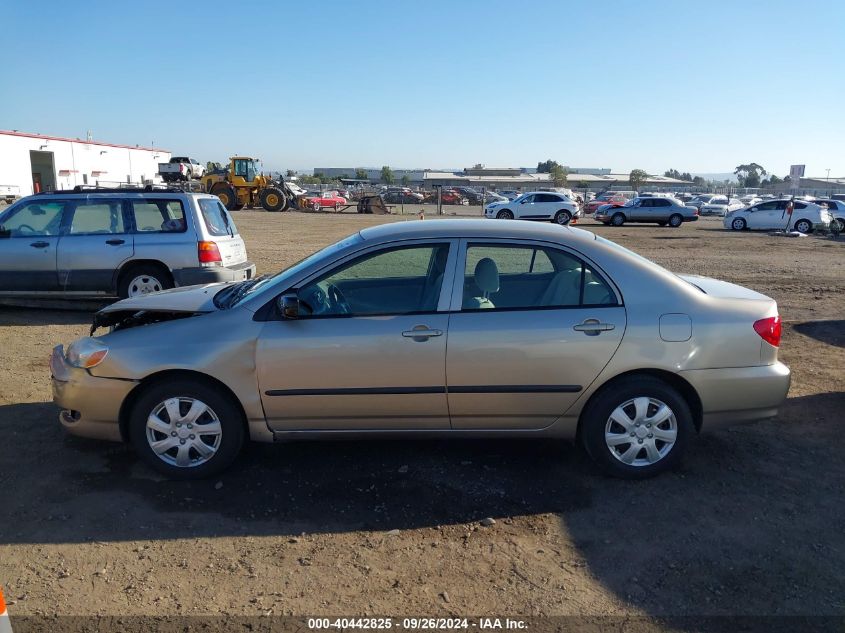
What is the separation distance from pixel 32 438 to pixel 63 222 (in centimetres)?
494

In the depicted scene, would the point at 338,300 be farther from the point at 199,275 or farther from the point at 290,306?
the point at 199,275

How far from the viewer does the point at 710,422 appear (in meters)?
4.20

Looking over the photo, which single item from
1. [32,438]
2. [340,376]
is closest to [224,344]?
[340,376]

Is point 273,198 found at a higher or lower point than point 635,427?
higher

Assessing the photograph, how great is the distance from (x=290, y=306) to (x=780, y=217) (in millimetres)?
30418

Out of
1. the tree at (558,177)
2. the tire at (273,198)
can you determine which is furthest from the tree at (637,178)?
the tire at (273,198)

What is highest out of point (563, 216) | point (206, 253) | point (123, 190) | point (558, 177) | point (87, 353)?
point (558, 177)

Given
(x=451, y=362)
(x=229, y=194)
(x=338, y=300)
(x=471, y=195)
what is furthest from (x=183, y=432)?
(x=471, y=195)

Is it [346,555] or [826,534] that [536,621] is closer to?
[346,555]

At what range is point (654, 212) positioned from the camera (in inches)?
1302

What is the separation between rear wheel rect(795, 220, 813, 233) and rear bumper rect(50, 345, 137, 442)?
31.0 metres

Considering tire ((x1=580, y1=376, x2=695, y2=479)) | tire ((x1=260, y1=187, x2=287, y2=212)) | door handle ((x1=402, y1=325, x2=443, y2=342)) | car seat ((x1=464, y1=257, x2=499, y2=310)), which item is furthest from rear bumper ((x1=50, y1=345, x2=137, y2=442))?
tire ((x1=260, y1=187, x2=287, y2=212))

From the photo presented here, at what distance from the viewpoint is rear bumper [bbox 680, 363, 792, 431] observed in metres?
4.10

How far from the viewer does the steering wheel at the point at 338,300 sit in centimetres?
418
